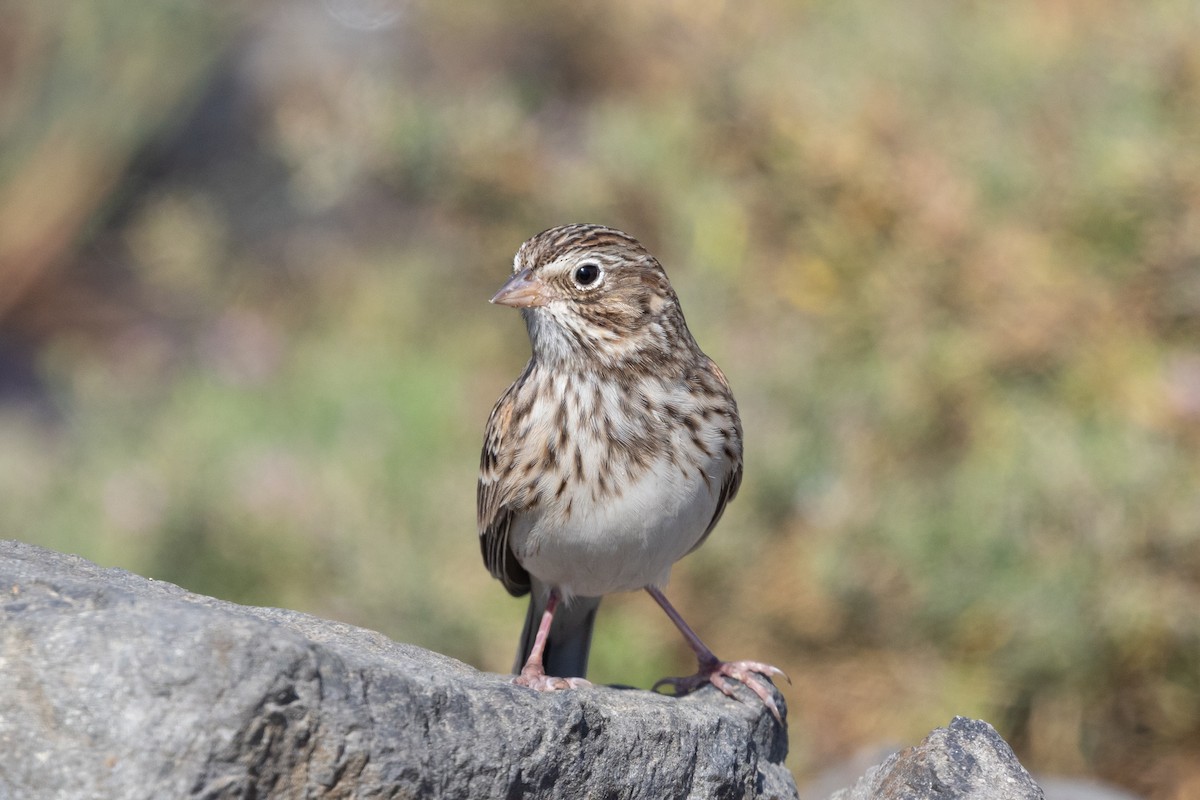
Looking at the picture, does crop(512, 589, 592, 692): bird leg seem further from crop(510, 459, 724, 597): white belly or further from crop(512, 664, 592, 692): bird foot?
crop(510, 459, 724, 597): white belly

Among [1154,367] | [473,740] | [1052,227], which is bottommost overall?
[473,740]

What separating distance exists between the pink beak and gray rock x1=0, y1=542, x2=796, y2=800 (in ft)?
3.97

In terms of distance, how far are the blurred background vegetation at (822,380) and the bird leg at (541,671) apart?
6.39 ft

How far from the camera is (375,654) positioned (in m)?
3.58

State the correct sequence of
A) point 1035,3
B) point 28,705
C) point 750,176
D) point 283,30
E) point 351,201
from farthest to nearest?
point 283,30 < point 351,201 < point 1035,3 < point 750,176 < point 28,705

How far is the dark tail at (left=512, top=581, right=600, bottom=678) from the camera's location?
Result: 525cm

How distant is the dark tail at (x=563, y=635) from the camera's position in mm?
5254

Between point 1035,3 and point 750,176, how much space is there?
2988 millimetres

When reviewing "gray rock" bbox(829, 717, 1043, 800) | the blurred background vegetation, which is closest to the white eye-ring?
"gray rock" bbox(829, 717, 1043, 800)

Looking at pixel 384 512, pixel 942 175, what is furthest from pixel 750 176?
pixel 384 512

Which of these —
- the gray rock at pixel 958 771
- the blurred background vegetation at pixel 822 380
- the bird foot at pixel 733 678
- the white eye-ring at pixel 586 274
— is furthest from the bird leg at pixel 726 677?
the blurred background vegetation at pixel 822 380

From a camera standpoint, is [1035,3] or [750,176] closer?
[750,176]

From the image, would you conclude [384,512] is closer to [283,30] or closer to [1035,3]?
[1035,3]

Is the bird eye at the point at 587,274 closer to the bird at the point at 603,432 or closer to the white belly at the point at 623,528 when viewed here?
the bird at the point at 603,432
